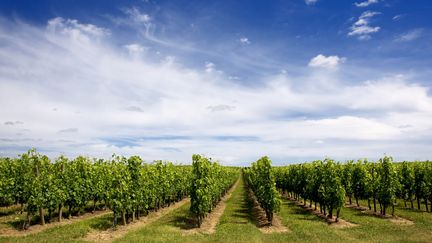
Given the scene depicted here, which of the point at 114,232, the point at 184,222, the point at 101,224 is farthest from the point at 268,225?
the point at 101,224

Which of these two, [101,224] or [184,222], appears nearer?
[101,224]

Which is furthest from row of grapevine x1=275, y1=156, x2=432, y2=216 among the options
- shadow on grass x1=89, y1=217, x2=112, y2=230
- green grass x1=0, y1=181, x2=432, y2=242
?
shadow on grass x1=89, y1=217, x2=112, y2=230

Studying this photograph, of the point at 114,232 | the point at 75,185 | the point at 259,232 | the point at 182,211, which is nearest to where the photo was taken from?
the point at 114,232

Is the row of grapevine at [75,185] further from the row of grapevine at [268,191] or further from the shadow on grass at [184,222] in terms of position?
the row of grapevine at [268,191]

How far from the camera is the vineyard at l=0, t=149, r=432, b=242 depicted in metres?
26.7

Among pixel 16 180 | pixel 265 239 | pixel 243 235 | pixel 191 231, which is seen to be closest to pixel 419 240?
pixel 265 239

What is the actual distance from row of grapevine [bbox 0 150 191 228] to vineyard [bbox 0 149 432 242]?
0.10 metres

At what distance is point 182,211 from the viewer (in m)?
39.2

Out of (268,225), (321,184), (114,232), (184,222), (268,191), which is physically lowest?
(114,232)

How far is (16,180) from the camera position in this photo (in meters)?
35.8

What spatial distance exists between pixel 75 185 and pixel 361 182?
36705 mm

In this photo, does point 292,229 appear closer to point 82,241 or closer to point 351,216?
point 351,216

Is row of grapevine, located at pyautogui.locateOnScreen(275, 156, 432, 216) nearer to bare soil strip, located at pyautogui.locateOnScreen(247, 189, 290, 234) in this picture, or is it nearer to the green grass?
the green grass

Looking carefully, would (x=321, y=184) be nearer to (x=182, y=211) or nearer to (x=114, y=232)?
(x=182, y=211)
